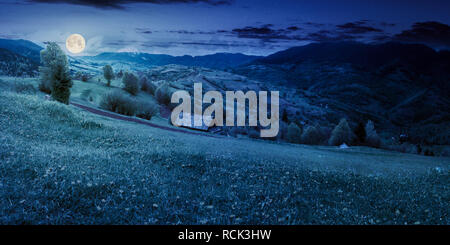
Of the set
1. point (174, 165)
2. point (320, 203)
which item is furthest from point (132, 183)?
point (320, 203)

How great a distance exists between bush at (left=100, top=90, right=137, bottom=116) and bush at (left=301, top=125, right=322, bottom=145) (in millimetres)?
58734

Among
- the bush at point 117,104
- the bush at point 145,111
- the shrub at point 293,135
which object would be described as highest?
the bush at point 117,104

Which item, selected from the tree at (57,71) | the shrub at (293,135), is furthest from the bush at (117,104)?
the shrub at (293,135)

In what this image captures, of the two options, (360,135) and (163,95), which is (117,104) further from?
(360,135)

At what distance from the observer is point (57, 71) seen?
38625mm

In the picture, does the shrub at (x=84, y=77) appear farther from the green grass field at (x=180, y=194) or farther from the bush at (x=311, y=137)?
the green grass field at (x=180, y=194)

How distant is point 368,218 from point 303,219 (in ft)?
5.24

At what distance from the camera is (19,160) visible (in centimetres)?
702

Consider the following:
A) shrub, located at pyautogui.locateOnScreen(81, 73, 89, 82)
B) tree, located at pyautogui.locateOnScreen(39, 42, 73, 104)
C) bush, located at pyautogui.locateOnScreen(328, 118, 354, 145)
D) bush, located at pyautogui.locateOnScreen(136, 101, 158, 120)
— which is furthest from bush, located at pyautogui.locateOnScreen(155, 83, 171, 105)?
bush, located at pyautogui.locateOnScreen(328, 118, 354, 145)

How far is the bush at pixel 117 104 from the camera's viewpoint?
5372cm

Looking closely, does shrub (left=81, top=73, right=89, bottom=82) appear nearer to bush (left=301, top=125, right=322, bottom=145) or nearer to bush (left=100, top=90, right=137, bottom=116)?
bush (left=100, top=90, right=137, bottom=116)

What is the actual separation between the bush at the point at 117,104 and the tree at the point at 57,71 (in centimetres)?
1434

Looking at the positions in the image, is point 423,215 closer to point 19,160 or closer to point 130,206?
point 130,206

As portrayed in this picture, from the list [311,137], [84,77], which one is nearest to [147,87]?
[84,77]
